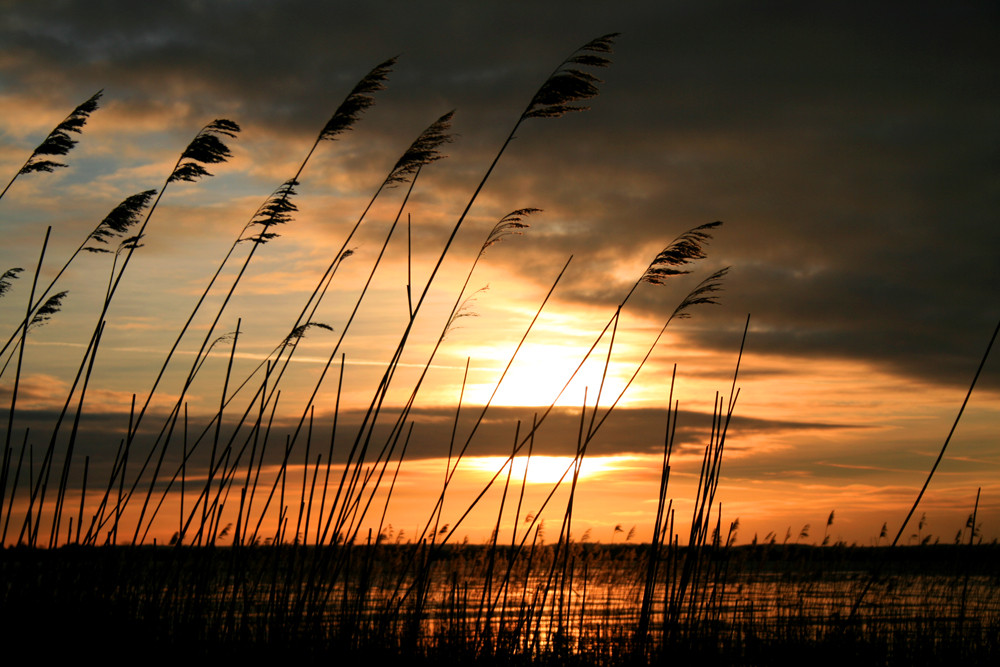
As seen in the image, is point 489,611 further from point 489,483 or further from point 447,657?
point 489,483

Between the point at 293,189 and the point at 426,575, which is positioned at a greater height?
the point at 293,189

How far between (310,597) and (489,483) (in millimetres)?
1006

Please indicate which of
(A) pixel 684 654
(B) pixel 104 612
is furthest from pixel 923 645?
(B) pixel 104 612

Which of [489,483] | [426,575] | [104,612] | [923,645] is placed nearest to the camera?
[104,612]

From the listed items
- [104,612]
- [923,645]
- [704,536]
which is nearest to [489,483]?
[704,536]

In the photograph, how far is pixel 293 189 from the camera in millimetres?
4016

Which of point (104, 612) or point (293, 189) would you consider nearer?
point (104, 612)

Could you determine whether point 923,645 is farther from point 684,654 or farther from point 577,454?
point 577,454

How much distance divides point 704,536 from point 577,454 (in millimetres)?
845

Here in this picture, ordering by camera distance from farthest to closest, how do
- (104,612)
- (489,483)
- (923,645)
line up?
(923,645)
(489,483)
(104,612)

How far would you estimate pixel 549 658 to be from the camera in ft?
12.4

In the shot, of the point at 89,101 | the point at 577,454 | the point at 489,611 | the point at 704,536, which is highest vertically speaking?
the point at 89,101

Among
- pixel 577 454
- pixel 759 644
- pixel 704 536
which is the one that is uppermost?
pixel 577 454

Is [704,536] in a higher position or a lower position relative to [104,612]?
higher
